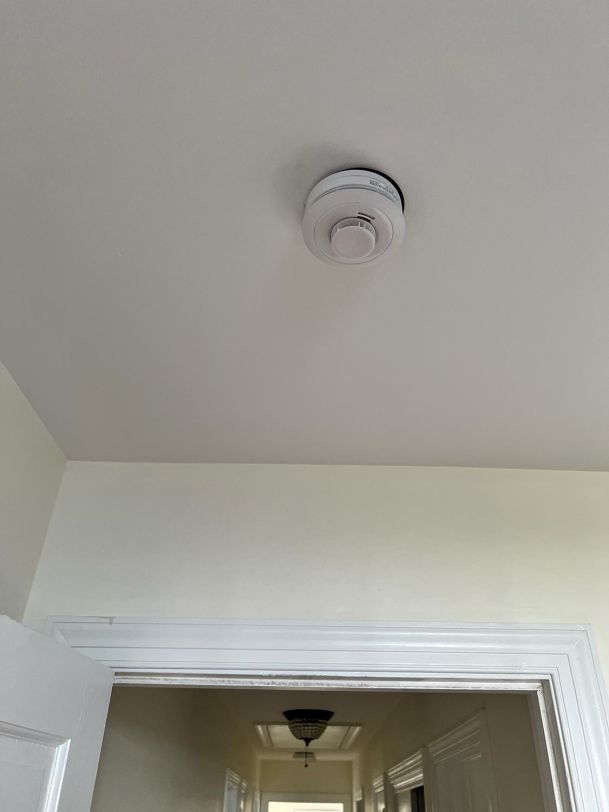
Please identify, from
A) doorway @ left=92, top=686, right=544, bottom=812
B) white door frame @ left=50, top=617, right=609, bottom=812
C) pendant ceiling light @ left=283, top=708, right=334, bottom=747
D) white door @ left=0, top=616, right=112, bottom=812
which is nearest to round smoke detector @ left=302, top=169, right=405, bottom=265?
white door @ left=0, top=616, right=112, bottom=812

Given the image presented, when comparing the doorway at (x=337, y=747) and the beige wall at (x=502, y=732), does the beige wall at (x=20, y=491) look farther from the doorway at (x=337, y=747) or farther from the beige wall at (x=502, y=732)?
the beige wall at (x=502, y=732)

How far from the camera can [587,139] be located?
745 millimetres

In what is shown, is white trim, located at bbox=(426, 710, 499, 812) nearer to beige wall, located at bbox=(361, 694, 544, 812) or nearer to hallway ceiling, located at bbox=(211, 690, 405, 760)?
beige wall, located at bbox=(361, 694, 544, 812)

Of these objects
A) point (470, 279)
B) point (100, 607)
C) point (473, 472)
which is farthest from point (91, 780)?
point (470, 279)

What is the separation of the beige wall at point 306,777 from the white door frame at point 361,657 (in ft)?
17.6

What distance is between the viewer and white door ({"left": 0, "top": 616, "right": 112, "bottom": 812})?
0.91m

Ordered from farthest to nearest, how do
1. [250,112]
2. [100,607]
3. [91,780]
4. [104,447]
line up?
[104,447]
[100,607]
[91,780]
[250,112]

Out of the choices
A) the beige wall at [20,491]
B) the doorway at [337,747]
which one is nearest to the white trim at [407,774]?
the doorway at [337,747]

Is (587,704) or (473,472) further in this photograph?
(473,472)

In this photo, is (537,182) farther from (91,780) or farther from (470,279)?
(91,780)

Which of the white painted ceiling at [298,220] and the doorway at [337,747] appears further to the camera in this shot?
the doorway at [337,747]

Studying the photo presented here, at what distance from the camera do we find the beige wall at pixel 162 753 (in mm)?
1793

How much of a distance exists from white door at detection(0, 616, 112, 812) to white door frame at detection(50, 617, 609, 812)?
0.10m

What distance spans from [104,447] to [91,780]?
663 millimetres
